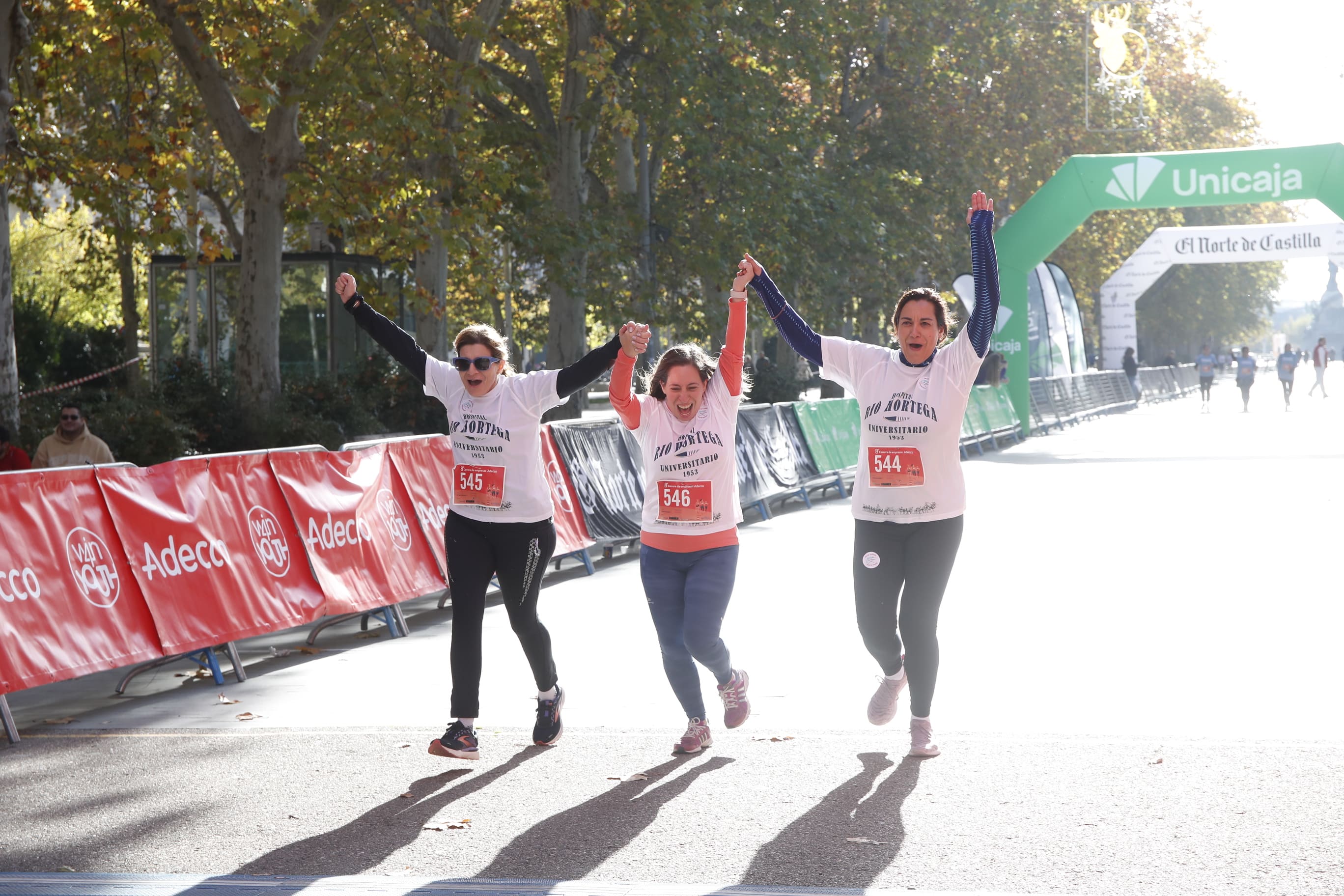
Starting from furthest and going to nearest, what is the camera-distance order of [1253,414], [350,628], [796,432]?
[1253,414] → [796,432] → [350,628]

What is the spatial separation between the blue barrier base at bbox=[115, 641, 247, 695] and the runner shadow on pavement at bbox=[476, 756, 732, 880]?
313cm

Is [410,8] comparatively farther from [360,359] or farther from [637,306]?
[637,306]

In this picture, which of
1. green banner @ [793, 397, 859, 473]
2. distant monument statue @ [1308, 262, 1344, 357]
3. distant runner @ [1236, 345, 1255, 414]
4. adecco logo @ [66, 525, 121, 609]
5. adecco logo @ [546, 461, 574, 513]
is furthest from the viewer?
distant monument statue @ [1308, 262, 1344, 357]

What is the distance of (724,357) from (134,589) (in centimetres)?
330

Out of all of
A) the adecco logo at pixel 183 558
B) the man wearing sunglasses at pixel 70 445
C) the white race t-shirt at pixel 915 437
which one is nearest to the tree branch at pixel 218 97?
the man wearing sunglasses at pixel 70 445

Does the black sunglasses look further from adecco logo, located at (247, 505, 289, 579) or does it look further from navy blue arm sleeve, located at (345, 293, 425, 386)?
adecco logo, located at (247, 505, 289, 579)

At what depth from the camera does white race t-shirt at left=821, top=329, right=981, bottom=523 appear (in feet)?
19.2

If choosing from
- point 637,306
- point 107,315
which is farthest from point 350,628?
point 107,315

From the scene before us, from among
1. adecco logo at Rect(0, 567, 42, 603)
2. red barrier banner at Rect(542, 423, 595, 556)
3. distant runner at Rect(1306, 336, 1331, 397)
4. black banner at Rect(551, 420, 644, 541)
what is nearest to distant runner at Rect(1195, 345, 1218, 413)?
distant runner at Rect(1306, 336, 1331, 397)

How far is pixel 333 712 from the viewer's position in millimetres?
7332

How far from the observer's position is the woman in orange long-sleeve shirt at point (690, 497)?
6.00 meters

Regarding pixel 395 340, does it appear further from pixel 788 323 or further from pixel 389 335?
pixel 788 323

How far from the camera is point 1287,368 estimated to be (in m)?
38.2

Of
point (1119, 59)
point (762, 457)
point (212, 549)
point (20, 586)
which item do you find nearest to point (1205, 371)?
point (1119, 59)
